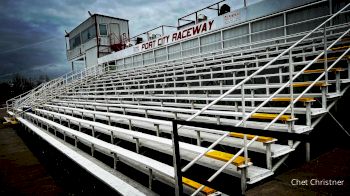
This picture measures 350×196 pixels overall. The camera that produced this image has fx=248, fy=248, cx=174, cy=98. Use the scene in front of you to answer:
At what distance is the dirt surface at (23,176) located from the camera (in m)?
3.97

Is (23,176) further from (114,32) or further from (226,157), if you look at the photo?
(114,32)

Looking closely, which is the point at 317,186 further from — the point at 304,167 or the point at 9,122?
the point at 9,122

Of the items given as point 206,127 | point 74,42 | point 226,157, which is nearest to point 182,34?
point 226,157

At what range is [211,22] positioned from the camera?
33.9 ft

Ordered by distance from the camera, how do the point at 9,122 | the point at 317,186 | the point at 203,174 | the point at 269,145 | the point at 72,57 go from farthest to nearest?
the point at 72,57 → the point at 9,122 → the point at 203,174 → the point at 269,145 → the point at 317,186

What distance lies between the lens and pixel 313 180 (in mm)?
2607

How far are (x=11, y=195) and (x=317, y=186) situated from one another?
4253 millimetres

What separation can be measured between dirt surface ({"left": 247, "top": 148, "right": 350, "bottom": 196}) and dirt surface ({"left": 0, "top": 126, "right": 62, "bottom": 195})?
10.1ft

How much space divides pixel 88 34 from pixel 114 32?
8.35 feet

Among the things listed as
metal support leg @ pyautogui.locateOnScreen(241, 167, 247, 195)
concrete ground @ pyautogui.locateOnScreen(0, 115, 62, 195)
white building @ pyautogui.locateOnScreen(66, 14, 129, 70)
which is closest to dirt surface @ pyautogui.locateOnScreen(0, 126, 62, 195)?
concrete ground @ pyautogui.locateOnScreen(0, 115, 62, 195)

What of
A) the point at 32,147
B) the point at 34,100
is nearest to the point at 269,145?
the point at 32,147

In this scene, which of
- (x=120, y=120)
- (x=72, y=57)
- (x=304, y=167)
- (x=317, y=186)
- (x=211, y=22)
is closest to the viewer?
(x=317, y=186)

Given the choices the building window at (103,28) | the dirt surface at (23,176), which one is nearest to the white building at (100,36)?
A: the building window at (103,28)

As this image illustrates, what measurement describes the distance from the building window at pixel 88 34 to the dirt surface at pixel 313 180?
2104 cm
